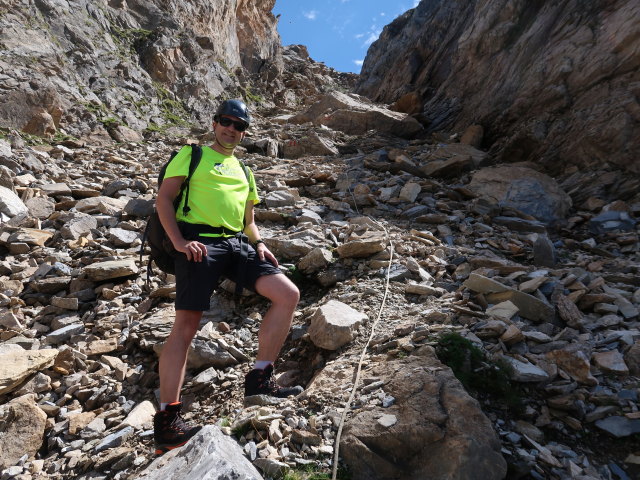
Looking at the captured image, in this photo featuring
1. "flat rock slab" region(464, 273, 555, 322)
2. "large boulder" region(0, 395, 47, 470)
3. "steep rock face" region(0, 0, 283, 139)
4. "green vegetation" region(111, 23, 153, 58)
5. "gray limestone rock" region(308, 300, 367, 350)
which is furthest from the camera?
"green vegetation" region(111, 23, 153, 58)

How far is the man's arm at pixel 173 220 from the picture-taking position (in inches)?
106

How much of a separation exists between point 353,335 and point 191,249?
1648 mm

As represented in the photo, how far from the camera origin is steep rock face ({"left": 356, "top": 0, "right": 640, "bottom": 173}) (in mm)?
8352

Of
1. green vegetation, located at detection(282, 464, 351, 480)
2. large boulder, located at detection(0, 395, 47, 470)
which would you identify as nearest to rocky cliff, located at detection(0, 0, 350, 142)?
large boulder, located at detection(0, 395, 47, 470)

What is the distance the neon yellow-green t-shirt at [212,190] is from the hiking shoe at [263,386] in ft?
3.39

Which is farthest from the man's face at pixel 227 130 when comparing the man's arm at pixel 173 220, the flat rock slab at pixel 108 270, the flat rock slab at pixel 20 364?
the flat rock slab at pixel 108 270

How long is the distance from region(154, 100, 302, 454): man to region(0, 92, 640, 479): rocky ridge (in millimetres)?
252

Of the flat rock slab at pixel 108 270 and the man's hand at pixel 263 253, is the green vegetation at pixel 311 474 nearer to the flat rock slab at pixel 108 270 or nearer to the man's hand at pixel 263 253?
the man's hand at pixel 263 253

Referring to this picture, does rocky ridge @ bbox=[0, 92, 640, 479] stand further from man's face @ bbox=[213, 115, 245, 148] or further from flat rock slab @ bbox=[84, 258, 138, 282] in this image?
man's face @ bbox=[213, 115, 245, 148]

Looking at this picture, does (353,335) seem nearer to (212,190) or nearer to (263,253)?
(263,253)

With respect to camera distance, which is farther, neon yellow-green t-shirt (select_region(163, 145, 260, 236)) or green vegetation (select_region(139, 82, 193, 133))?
green vegetation (select_region(139, 82, 193, 133))

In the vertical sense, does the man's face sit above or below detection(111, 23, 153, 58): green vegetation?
below

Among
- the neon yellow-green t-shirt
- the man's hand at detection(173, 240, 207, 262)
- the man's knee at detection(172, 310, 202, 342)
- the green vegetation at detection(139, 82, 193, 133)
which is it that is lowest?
the man's knee at detection(172, 310, 202, 342)

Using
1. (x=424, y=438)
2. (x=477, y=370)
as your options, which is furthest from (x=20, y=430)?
(x=477, y=370)
